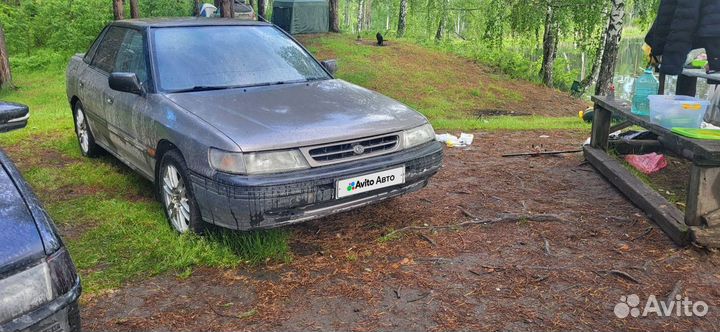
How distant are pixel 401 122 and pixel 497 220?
1142 millimetres

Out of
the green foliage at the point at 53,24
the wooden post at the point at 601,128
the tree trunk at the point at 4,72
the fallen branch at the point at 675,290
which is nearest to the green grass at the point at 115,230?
the fallen branch at the point at 675,290

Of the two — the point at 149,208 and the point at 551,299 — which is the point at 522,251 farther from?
the point at 149,208

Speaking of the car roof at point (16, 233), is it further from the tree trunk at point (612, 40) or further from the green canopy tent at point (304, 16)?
the green canopy tent at point (304, 16)

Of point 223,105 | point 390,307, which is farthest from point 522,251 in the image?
point 223,105

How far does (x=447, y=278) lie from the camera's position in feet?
11.5

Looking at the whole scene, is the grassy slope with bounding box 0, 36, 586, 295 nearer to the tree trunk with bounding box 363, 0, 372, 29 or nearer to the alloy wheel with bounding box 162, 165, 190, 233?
the alloy wheel with bounding box 162, 165, 190, 233

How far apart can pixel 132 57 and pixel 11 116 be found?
7.29ft

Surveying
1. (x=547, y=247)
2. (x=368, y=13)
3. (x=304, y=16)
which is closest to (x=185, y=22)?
(x=547, y=247)

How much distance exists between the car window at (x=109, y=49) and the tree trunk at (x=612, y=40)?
1034 centimetres

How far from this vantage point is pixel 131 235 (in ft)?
13.6

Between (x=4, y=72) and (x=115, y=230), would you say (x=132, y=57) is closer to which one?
(x=115, y=230)

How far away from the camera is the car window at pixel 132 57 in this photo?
15.2ft

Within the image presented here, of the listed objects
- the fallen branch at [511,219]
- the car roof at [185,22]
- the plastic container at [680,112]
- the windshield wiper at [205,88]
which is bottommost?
the fallen branch at [511,219]

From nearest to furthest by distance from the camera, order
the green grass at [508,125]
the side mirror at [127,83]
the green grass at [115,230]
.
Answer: the green grass at [115,230] < the side mirror at [127,83] < the green grass at [508,125]
